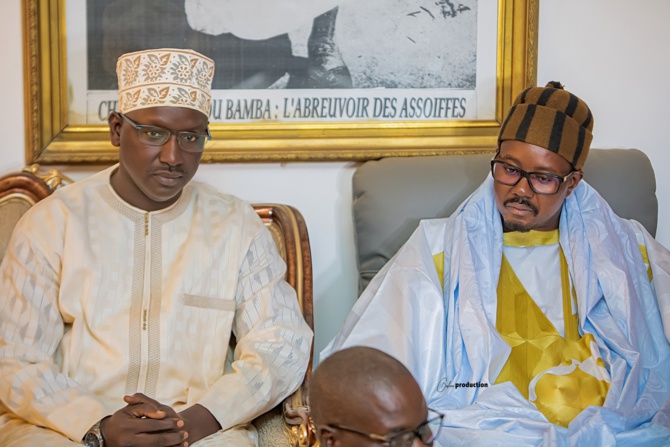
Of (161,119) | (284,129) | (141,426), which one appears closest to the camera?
(141,426)

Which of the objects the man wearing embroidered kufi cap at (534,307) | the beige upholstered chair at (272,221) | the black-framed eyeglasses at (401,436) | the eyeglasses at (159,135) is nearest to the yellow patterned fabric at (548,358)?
the man wearing embroidered kufi cap at (534,307)

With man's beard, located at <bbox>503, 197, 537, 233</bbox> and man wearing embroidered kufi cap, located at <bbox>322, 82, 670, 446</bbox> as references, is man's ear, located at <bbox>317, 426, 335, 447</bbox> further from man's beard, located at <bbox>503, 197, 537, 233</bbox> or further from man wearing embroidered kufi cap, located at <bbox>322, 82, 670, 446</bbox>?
man's beard, located at <bbox>503, 197, 537, 233</bbox>

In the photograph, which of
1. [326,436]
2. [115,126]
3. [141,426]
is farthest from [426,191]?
[326,436]

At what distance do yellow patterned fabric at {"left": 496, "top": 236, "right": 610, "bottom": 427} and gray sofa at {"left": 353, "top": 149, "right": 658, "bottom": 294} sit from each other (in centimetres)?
39

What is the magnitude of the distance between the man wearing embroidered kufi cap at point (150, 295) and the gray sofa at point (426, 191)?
1.57ft

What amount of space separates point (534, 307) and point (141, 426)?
4.66 ft

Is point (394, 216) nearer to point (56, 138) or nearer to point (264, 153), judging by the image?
point (264, 153)

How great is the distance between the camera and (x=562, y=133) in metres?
3.10

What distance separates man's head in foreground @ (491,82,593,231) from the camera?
310 centimetres

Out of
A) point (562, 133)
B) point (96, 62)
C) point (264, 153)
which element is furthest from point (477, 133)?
point (96, 62)

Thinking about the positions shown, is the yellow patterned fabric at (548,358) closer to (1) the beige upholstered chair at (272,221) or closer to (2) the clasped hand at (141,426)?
(1) the beige upholstered chair at (272,221)

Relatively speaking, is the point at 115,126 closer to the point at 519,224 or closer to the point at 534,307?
the point at 519,224

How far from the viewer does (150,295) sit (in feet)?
9.45

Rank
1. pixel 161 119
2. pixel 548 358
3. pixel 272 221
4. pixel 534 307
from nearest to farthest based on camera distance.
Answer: pixel 161 119 < pixel 548 358 < pixel 534 307 < pixel 272 221
